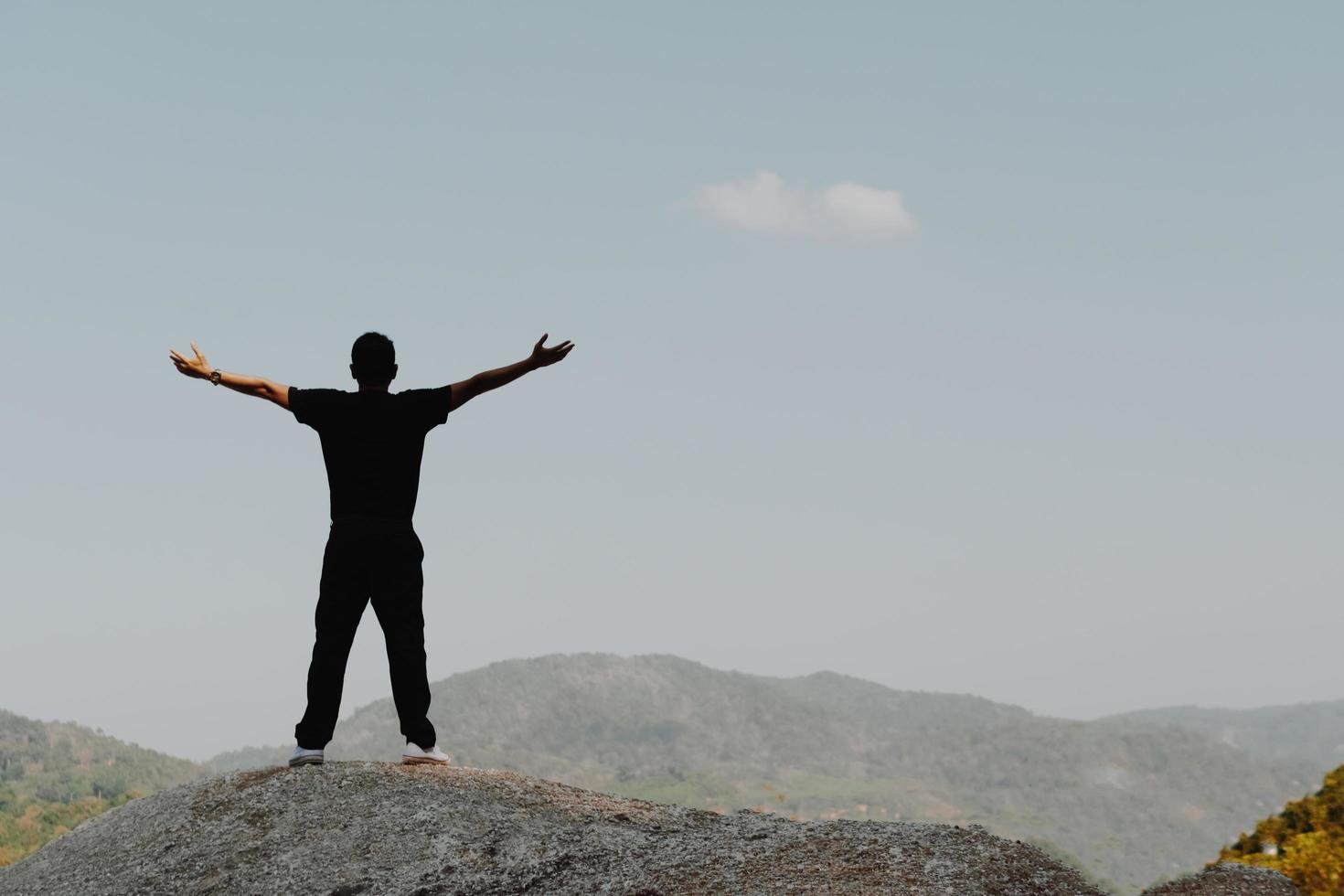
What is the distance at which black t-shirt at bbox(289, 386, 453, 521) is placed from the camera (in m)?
9.36

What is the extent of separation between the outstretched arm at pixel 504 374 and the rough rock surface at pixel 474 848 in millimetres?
3083

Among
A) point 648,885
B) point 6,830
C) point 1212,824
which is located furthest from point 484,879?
point 1212,824

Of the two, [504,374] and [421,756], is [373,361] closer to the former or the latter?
[504,374]

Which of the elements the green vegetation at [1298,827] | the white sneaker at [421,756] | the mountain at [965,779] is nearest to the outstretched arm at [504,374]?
the white sneaker at [421,756]

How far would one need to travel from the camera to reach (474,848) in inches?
336

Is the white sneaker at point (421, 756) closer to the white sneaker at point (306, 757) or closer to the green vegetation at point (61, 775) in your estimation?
the white sneaker at point (306, 757)

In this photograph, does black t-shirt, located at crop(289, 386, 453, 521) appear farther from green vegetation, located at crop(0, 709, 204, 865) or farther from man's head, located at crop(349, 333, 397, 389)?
green vegetation, located at crop(0, 709, 204, 865)

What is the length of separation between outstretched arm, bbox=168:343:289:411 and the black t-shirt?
0.16m

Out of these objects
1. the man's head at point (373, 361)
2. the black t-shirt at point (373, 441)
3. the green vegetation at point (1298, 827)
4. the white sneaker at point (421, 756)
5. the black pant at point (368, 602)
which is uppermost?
the man's head at point (373, 361)

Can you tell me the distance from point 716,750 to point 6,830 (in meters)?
161

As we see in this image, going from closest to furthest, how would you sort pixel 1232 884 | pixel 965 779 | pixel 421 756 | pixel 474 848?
pixel 1232 884 < pixel 474 848 < pixel 421 756 < pixel 965 779

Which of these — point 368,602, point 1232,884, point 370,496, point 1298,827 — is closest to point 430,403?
point 370,496

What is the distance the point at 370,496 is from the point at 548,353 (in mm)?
1796

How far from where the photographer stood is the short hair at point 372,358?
962 centimetres
